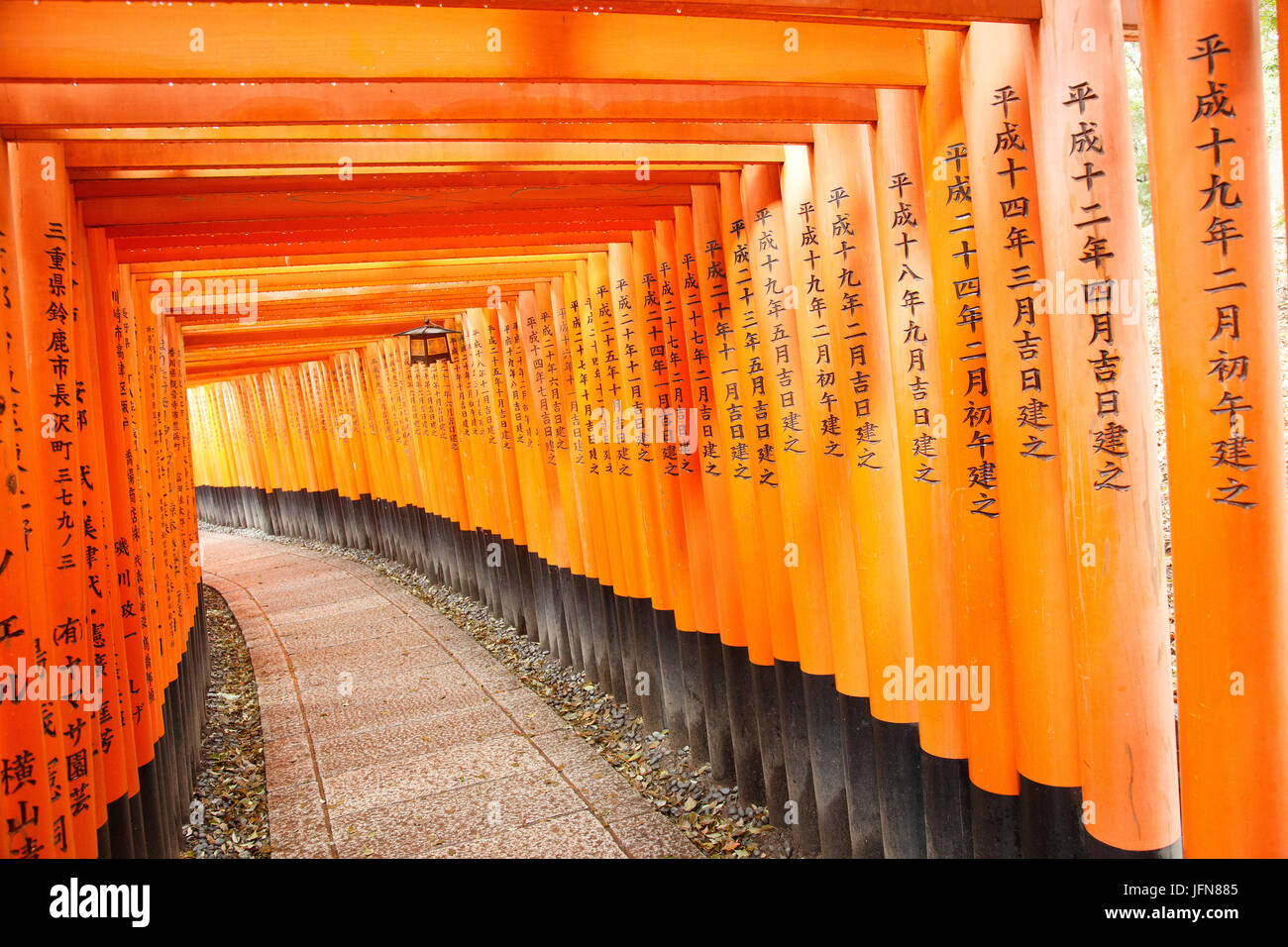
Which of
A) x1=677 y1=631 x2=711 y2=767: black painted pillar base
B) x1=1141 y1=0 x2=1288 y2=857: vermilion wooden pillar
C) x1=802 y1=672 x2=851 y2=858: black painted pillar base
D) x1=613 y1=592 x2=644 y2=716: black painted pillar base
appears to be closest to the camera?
x1=1141 y1=0 x2=1288 y2=857: vermilion wooden pillar

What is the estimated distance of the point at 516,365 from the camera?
1123 centimetres

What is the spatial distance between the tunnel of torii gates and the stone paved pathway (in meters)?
1.10

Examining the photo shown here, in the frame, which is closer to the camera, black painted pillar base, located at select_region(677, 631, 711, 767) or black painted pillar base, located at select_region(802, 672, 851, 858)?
black painted pillar base, located at select_region(802, 672, 851, 858)

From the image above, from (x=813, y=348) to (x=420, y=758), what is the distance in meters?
5.30

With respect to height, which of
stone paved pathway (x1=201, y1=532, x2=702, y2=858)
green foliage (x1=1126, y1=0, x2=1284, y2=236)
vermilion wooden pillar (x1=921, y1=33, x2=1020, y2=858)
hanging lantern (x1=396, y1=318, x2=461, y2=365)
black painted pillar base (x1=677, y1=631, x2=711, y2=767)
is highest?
green foliage (x1=1126, y1=0, x2=1284, y2=236)

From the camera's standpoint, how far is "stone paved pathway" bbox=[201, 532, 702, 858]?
6.52m

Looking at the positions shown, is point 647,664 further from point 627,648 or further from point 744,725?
point 744,725

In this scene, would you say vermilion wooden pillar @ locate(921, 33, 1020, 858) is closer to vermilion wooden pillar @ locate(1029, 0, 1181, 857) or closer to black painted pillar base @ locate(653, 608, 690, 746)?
vermilion wooden pillar @ locate(1029, 0, 1181, 857)

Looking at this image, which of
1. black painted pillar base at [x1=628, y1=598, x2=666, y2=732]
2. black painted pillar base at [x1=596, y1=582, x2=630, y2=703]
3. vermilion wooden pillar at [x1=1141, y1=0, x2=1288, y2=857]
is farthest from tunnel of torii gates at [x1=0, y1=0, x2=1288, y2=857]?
black painted pillar base at [x1=596, y1=582, x2=630, y2=703]

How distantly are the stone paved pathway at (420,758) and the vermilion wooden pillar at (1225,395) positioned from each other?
3.98 metres

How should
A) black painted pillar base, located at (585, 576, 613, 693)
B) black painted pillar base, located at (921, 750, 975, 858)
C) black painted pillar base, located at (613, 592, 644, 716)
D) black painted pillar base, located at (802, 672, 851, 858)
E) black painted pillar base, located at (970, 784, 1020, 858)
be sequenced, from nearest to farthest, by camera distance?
black painted pillar base, located at (970, 784, 1020, 858) < black painted pillar base, located at (921, 750, 975, 858) < black painted pillar base, located at (802, 672, 851, 858) < black painted pillar base, located at (613, 592, 644, 716) < black painted pillar base, located at (585, 576, 613, 693)

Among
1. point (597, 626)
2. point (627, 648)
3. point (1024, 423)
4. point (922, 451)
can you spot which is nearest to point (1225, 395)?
point (1024, 423)

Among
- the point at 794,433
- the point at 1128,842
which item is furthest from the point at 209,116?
the point at 1128,842

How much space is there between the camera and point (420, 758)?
804cm
